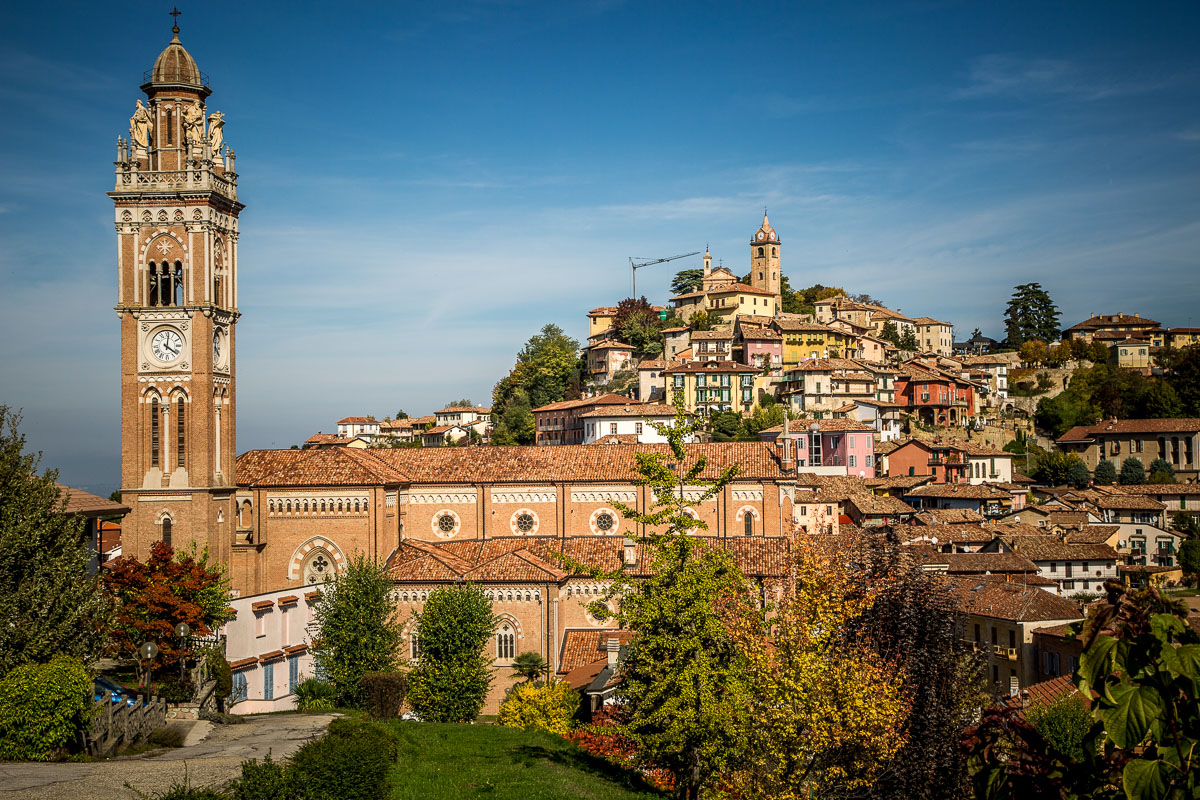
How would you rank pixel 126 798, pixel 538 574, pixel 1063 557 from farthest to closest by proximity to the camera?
pixel 1063 557, pixel 538 574, pixel 126 798

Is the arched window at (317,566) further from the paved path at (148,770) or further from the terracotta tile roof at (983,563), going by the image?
the terracotta tile roof at (983,563)

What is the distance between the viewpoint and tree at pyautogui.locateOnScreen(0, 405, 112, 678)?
71.3 ft

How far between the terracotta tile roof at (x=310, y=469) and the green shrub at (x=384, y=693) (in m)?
10.9

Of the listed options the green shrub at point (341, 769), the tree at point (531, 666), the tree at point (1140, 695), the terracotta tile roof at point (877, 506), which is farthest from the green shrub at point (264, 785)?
the terracotta tile roof at point (877, 506)

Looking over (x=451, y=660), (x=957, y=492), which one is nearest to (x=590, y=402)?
(x=957, y=492)

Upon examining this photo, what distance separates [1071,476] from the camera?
96.2 meters

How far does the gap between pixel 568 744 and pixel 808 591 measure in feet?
33.3

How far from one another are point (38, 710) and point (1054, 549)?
185 ft

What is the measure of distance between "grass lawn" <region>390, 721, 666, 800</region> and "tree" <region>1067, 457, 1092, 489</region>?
8392 centimetres

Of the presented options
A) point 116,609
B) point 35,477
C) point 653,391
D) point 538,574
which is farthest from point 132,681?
point 653,391

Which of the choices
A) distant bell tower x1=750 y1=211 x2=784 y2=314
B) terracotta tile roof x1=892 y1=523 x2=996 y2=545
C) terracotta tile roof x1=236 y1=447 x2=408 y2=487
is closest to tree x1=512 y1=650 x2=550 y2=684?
terracotta tile roof x1=236 y1=447 x2=408 y2=487

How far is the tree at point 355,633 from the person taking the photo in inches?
1294

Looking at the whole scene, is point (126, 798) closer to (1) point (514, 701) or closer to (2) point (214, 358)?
(1) point (514, 701)

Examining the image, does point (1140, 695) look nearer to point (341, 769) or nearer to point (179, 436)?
point (341, 769)
